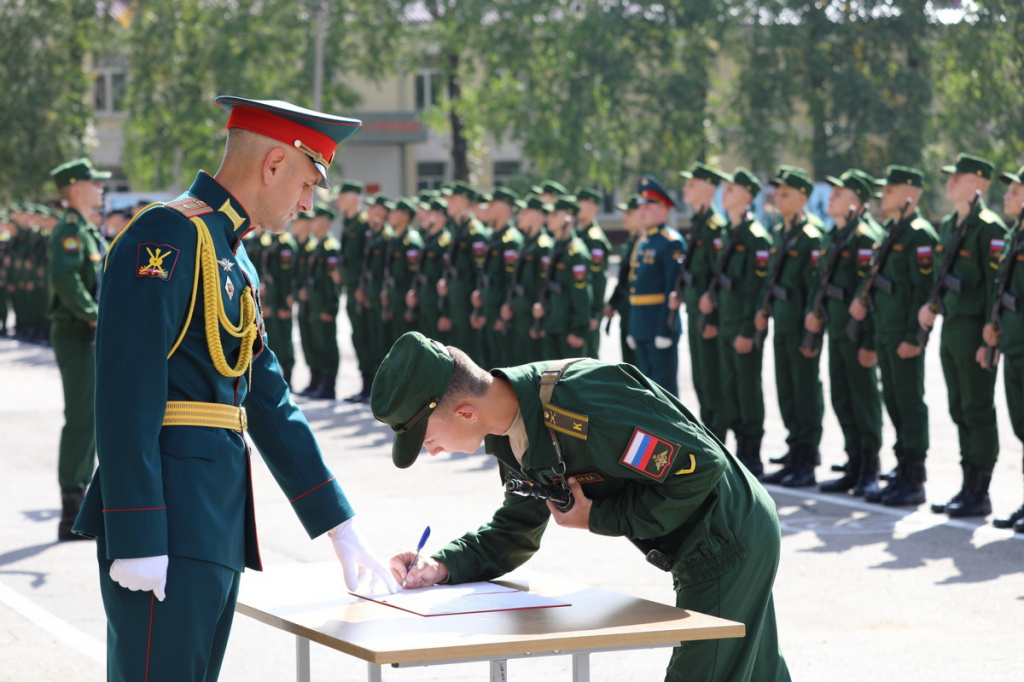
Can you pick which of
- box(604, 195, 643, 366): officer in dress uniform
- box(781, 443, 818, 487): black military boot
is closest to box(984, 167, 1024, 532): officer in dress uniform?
box(781, 443, 818, 487): black military boot

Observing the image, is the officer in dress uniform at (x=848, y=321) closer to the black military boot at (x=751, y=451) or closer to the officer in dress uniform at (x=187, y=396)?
the black military boot at (x=751, y=451)

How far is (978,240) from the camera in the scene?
8164 millimetres

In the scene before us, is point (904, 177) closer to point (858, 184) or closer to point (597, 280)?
point (858, 184)

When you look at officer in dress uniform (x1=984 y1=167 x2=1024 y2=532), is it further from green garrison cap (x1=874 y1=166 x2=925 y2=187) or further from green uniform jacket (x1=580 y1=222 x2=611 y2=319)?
green uniform jacket (x1=580 y1=222 x2=611 y2=319)

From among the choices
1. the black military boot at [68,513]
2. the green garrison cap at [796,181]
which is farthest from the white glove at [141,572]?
the green garrison cap at [796,181]

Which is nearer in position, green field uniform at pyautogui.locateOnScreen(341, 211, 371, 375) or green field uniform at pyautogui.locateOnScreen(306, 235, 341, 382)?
green field uniform at pyautogui.locateOnScreen(306, 235, 341, 382)

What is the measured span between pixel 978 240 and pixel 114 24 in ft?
126

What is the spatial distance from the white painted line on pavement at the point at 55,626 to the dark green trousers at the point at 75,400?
1.28m

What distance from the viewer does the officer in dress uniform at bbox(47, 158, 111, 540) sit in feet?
25.6

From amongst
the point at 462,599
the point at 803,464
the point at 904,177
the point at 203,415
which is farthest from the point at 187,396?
the point at 803,464

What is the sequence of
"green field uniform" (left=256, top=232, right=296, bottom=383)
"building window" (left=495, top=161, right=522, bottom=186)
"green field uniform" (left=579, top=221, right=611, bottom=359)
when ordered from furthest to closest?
"building window" (left=495, top=161, right=522, bottom=186), "green field uniform" (left=256, top=232, right=296, bottom=383), "green field uniform" (left=579, top=221, right=611, bottom=359)

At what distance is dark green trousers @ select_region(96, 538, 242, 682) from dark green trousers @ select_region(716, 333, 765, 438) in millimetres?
7064

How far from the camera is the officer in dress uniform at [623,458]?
3266mm

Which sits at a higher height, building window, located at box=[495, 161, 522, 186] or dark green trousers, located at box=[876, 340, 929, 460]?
dark green trousers, located at box=[876, 340, 929, 460]
